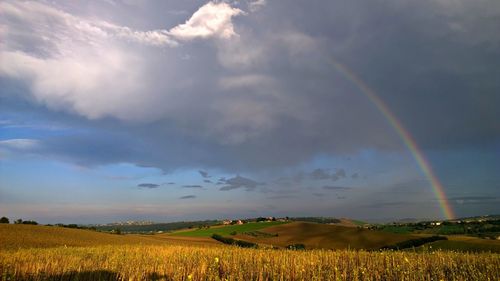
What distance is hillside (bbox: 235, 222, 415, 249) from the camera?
53250 mm

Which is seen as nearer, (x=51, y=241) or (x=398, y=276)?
(x=398, y=276)

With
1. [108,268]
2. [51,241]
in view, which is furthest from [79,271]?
[51,241]

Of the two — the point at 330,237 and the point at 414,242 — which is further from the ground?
the point at 330,237

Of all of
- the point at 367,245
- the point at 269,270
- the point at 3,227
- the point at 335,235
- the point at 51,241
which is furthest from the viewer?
the point at 335,235

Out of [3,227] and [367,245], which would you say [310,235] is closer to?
[367,245]

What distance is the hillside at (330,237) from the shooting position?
175ft

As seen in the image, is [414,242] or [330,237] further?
[330,237]

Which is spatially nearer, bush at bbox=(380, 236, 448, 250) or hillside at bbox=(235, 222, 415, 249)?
bush at bbox=(380, 236, 448, 250)

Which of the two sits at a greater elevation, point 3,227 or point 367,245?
point 3,227

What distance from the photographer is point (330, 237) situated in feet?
201

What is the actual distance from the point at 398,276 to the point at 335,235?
160ft

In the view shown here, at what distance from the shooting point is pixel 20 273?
14.8 meters

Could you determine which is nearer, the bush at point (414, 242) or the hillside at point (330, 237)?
the bush at point (414, 242)

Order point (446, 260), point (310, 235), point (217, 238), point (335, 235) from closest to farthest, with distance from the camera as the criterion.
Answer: point (446, 260)
point (335, 235)
point (310, 235)
point (217, 238)
